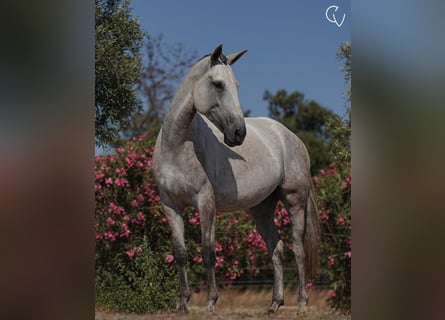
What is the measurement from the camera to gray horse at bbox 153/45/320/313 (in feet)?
12.6

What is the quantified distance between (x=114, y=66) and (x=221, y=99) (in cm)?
97

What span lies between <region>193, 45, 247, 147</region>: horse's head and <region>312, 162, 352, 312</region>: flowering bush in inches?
88.1

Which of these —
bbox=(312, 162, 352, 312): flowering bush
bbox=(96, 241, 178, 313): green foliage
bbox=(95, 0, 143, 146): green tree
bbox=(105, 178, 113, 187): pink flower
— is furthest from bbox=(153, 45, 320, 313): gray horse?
bbox=(105, 178, 113, 187): pink flower

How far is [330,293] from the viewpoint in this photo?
236 inches

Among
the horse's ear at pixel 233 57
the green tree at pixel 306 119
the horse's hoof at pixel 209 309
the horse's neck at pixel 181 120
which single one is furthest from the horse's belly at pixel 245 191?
the green tree at pixel 306 119

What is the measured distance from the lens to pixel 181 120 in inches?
158

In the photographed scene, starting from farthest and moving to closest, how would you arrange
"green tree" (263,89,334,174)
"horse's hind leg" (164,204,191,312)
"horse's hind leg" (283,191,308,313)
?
"green tree" (263,89,334,174), "horse's hind leg" (283,191,308,313), "horse's hind leg" (164,204,191,312)

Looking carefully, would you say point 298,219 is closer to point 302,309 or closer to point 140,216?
point 302,309

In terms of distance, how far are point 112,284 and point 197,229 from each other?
1007 mm

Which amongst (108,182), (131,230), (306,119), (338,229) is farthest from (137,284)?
(306,119)

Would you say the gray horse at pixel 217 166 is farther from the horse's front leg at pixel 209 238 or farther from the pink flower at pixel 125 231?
the pink flower at pixel 125 231

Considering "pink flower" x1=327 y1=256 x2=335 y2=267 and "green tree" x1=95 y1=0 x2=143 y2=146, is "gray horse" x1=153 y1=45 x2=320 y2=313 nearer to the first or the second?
"green tree" x1=95 y1=0 x2=143 y2=146
